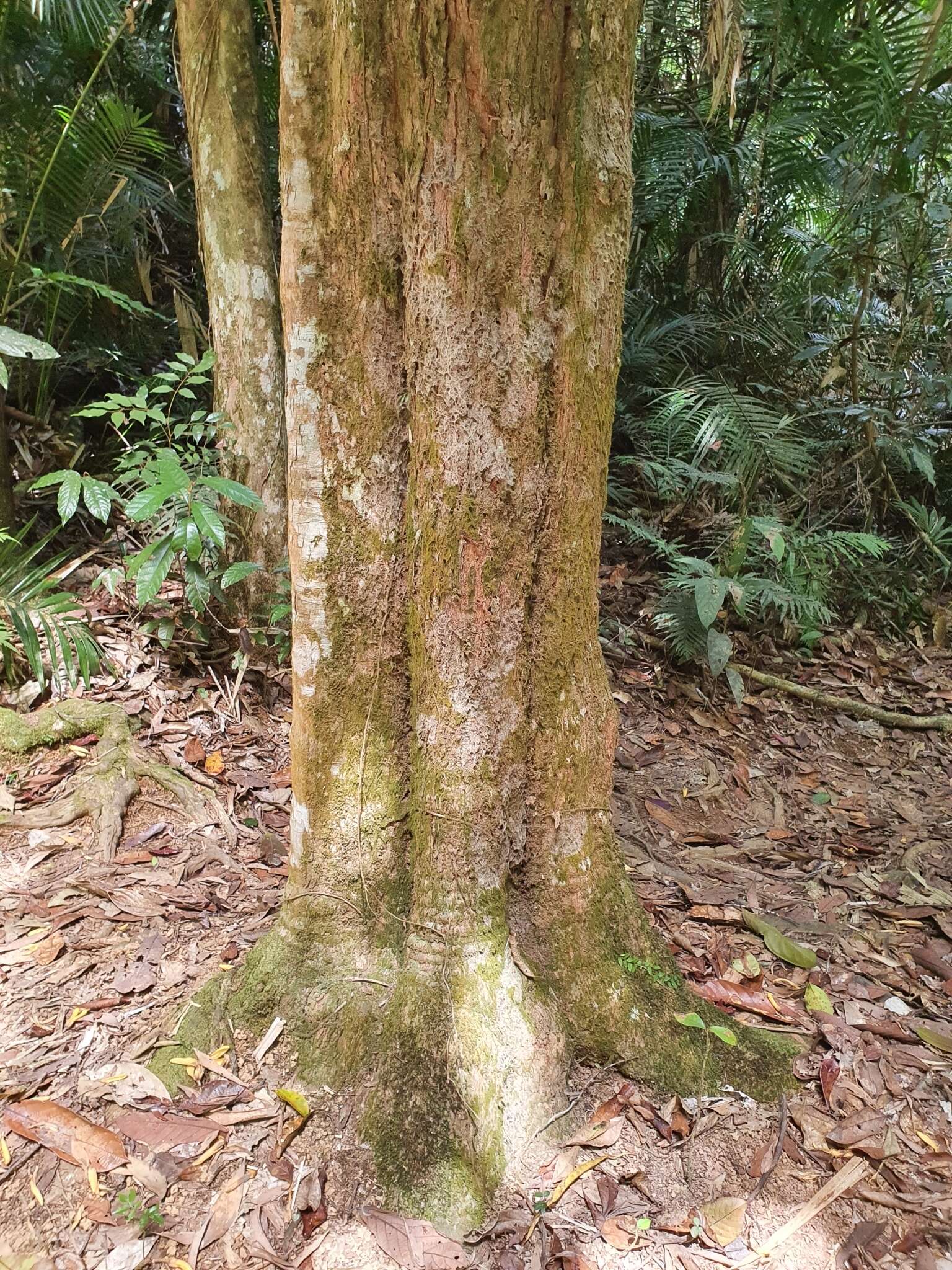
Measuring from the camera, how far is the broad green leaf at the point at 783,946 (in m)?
2.42

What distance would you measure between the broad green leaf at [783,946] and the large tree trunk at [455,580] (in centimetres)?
53

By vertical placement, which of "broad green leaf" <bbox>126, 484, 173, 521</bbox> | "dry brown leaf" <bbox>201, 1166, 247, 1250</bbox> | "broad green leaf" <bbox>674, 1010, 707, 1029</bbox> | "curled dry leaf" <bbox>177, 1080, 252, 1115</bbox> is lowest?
"dry brown leaf" <bbox>201, 1166, 247, 1250</bbox>

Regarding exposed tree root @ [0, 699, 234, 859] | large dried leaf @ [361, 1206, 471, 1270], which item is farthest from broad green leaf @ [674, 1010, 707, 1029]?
exposed tree root @ [0, 699, 234, 859]

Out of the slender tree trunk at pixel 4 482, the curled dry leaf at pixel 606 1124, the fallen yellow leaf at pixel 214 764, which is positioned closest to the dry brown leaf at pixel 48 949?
the fallen yellow leaf at pixel 214 764

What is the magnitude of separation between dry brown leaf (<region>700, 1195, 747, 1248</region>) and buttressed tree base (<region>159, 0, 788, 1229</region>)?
0.85 ft

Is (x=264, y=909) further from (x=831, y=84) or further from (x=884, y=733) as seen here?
(x=831, y=84)

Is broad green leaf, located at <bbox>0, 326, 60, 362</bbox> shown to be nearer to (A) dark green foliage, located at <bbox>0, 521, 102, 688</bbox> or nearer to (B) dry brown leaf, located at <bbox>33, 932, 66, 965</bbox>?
(A) dark green foliage, located at <bbox>0, 521, 102, 688</bbox>

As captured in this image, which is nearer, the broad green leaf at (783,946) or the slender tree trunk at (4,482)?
the broad green leaf at (783,946)

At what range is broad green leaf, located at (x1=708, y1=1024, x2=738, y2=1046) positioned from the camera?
1.98 meters

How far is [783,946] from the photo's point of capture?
2.45m

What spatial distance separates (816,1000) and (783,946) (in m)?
0.23

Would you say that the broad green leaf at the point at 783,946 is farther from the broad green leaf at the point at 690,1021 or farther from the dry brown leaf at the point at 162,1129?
the dry brown leaf at the point at 162,1129

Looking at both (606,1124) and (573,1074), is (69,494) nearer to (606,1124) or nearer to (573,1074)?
(573,1074)

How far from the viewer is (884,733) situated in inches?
165
